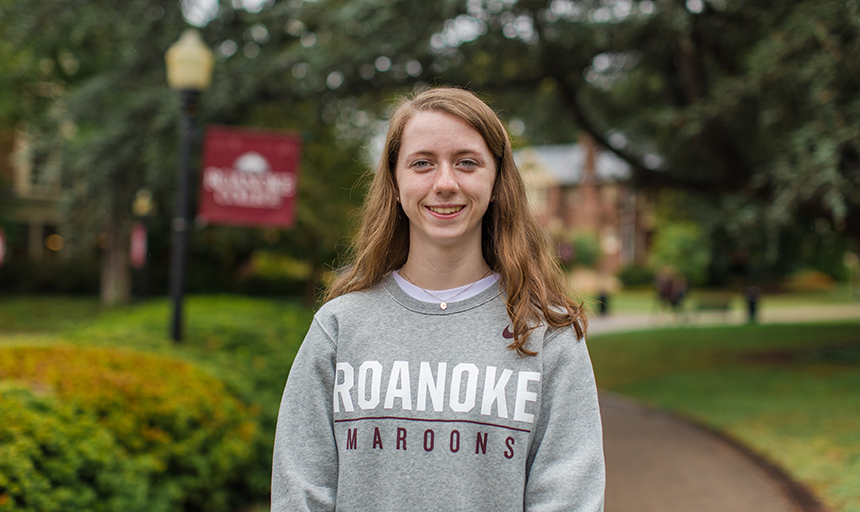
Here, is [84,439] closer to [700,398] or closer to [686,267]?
[700,398]

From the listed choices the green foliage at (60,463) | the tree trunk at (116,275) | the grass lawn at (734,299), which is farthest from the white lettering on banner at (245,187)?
the grass lawn at (734,299)

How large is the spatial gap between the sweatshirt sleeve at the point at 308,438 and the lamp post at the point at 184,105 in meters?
5.19

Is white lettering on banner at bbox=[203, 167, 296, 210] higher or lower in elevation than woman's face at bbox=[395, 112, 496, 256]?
higher

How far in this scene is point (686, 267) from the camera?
39.1m

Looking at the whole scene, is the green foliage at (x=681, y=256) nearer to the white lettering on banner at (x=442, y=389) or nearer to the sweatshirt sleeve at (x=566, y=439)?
the sweatshirt sleeve at (x=566, y=439)

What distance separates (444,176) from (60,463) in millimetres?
2462

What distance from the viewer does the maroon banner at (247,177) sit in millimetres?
6637

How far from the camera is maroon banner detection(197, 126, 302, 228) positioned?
6637 millimetres

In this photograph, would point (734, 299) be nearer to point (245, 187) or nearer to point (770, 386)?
point (770, 386)

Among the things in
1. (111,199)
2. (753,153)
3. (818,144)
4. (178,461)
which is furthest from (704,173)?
(178,461)

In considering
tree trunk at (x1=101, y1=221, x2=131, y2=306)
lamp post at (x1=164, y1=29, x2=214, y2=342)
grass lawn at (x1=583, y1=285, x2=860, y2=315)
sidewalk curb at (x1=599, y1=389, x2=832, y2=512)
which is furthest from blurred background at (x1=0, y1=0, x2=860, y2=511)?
grass lawn at (x1=583, y1=285, x2=860, y2=315)

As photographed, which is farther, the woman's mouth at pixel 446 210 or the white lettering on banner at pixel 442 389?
the woman's mouth at pixel 446 210

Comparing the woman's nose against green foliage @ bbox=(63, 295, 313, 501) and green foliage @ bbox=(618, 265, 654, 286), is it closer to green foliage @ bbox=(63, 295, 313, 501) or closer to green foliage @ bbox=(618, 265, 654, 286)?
green foliage @ bbox=(63, 295, 313, 501)

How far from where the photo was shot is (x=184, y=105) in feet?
22.7
